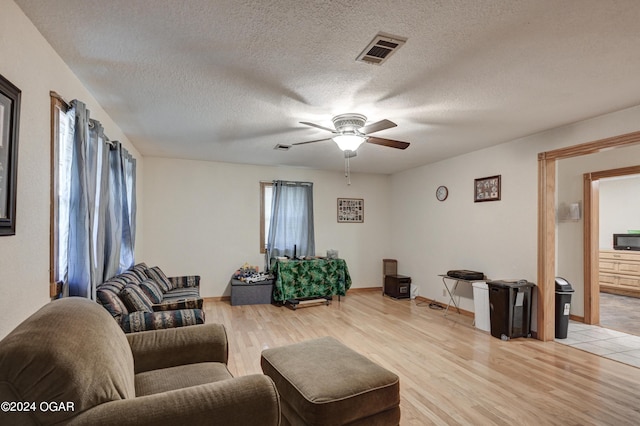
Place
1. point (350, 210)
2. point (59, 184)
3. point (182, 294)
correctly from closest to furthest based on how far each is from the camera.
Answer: point (59, 184) < point (182, 294) < point (350, 210)

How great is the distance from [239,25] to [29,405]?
194 cm

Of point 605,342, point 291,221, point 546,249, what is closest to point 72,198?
point 291,221

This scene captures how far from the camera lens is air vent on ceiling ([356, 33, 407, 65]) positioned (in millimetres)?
1988

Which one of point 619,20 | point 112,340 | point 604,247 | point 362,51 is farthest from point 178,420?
point 604,247

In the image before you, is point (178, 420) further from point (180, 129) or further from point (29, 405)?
point (180, 129)

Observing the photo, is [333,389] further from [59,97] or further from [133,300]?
[59,97]

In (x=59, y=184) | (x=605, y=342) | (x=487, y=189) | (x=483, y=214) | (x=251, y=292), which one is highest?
(x=487, y=189)

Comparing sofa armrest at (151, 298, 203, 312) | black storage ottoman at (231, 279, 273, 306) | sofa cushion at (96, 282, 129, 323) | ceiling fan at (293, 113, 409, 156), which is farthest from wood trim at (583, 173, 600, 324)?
sofa cushion at (96, 282, 129, 323)

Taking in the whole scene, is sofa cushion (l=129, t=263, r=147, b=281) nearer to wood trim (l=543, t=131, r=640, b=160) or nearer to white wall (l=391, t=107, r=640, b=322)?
white wall (l=391, t=107, r=640, b=322)

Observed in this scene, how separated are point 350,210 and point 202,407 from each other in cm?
590

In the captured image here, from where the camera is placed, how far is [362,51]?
84.4 inches

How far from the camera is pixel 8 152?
1.59m

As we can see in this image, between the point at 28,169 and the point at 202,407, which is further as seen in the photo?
the point at 28,169

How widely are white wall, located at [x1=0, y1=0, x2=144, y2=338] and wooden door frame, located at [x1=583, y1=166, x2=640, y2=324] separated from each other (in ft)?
20.4
